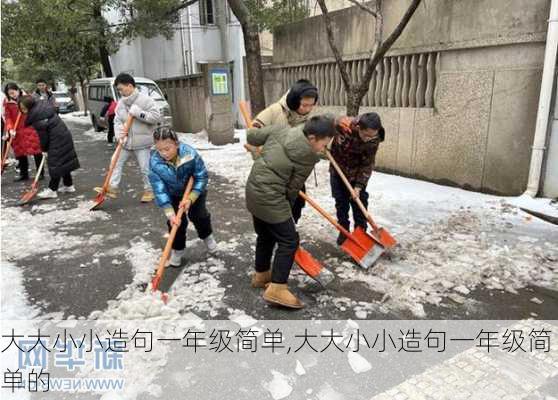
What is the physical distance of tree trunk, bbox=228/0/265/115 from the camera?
898 centimetres

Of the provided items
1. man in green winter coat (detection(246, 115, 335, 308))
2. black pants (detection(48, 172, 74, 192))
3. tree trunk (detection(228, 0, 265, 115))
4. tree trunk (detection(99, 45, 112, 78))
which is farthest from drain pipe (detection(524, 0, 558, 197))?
tree trunk (detection(99, 45, 112, 78))

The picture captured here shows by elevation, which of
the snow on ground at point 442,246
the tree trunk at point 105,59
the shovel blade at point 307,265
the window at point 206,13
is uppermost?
the window at point 206,13

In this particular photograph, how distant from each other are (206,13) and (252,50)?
1001cm

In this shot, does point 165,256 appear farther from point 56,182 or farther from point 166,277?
point 56,182

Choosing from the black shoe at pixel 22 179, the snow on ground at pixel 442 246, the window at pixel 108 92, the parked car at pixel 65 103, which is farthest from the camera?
the parked car at pixel 65 103

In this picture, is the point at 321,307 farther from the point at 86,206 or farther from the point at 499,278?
the point at 86,206

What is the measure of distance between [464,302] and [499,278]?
58 centimetres

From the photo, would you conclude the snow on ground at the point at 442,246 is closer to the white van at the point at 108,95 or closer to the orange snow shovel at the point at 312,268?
the orange snow shovel at the point at 312,268

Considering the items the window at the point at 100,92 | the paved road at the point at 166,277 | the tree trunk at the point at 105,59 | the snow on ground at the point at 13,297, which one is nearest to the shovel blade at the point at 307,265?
the paved road at the point at 166,277

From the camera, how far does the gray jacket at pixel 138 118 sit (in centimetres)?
573

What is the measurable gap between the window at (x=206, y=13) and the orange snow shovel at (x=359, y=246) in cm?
1588

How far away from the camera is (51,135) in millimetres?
6340

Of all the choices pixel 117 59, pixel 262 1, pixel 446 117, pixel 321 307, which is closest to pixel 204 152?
pixel 262 1

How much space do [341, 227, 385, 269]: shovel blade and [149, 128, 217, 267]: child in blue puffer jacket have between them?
1.42 m
